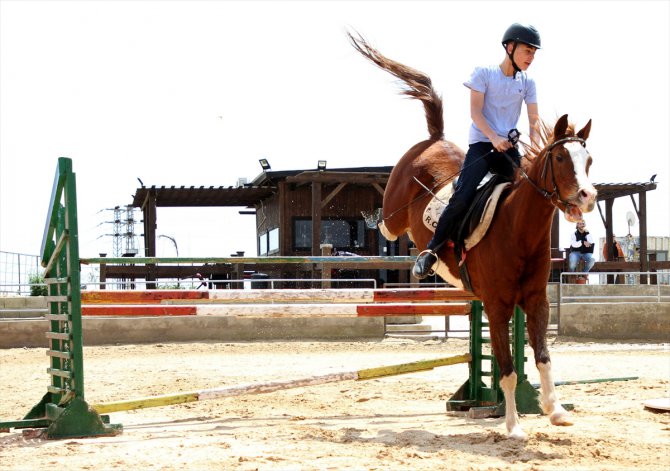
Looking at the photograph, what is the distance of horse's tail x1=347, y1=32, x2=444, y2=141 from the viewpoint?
7.39 meters

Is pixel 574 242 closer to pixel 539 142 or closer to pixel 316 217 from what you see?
pixel 316 217

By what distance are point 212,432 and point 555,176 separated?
2989 millimetres

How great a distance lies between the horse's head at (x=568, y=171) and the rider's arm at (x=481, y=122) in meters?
0.44

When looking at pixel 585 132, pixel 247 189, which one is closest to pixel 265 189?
pixel 247 189

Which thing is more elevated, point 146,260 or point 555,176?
point 555,176

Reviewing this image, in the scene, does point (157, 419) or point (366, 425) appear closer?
point (366, 425)

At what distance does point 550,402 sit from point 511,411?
28 cm

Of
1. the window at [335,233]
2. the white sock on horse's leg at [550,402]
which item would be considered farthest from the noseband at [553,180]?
the window at [335,233]

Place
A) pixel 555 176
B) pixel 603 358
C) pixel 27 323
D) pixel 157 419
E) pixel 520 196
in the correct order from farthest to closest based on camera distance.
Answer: pixel 27 323, pixel 603 358, pixel 157 419, pixel 520 196, pixel 555 176

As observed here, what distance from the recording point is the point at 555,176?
5398 mm

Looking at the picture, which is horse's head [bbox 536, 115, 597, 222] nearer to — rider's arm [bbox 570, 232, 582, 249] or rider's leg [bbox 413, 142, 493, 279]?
rider's leg [bbox 413, 142, 493, 279]

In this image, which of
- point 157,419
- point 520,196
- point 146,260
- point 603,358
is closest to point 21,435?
point 157,419

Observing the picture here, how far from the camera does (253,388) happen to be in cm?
621

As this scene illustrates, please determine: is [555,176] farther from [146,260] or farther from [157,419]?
[157,419]
